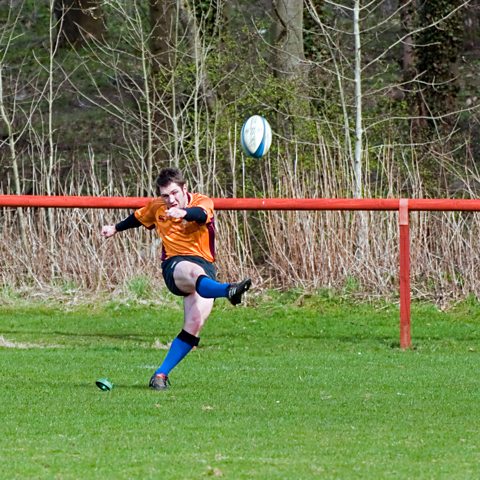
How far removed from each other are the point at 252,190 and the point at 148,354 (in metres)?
5.90

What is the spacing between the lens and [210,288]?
26.2 feet

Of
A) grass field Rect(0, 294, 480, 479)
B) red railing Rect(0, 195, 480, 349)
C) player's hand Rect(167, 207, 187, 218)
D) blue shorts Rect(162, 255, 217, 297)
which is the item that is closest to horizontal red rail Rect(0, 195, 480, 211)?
red railing Rect(0, 195, 480, 349)

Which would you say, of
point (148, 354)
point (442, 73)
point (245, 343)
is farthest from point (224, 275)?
point (442, 73)

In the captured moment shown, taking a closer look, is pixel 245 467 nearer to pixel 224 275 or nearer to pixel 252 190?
pixel 224 275

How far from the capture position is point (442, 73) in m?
22.7

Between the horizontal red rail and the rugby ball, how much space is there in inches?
21.1

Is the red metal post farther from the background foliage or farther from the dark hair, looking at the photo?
the dark hair

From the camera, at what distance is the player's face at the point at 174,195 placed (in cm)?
814

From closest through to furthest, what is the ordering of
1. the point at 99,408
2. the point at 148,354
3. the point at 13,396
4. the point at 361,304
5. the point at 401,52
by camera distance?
the point at 99,408
the point at 13,396
the point at 148,354
the point at 361,304
the point at 401,52

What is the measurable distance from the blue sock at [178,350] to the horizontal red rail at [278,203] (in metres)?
2.63

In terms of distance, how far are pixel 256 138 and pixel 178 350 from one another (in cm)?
331

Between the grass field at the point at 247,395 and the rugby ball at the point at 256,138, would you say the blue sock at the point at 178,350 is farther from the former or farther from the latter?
the rugby ball at the point at 256,138

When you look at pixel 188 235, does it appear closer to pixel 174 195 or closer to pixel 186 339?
pixel 174 195

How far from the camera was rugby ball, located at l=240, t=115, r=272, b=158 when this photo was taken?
1102 centimetres
